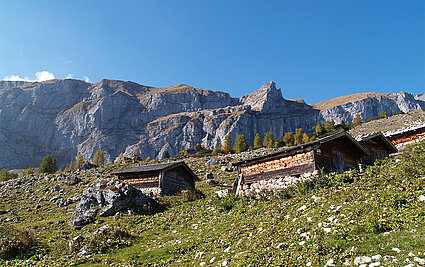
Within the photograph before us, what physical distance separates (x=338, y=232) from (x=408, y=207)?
2.58 meters

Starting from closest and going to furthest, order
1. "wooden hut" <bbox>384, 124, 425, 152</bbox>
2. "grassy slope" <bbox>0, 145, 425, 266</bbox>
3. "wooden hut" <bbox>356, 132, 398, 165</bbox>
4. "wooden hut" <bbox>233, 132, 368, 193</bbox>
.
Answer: "grassy slope" <bbox>0, 145, 425, 266</bbox>, "wooden hut" <bbox>233, 132, 368, 193</bbox>, "wooden hut" <bbox>356, 132, 398, 165</bbox>, "wooden hut" <bbox>384, 124, 425, 152</bbox>

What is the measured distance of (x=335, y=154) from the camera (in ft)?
73.7

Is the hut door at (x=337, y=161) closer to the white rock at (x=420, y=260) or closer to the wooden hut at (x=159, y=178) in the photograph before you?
the white rock at (x=420, y=260)

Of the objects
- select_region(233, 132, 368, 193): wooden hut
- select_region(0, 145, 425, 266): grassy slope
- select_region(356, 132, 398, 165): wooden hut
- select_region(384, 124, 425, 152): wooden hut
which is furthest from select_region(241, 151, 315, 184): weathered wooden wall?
select_region(384, 124, 425, 152): wooden hut

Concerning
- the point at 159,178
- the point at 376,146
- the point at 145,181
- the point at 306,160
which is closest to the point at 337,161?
the point at 306,160

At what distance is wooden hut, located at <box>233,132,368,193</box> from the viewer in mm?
20406

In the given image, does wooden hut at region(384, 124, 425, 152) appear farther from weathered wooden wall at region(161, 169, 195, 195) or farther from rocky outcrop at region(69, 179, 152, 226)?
rocky outcrop at region(69, 179, 152, 226)

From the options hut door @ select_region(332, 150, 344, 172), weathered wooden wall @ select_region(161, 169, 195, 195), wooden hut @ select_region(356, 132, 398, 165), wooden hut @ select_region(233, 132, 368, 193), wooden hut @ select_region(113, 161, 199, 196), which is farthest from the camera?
weathered wooden wall @ select_region(161, 169, 195, 195)

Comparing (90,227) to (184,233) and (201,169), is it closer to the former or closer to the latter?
(184,233)

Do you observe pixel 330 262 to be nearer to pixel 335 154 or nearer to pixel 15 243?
pixel 335 154

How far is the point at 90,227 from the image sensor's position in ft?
70.6

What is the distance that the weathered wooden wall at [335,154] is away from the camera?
20.8 m

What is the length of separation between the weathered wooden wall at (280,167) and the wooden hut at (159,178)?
38.9 feet

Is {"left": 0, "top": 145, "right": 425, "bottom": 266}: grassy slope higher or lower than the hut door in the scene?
lower
